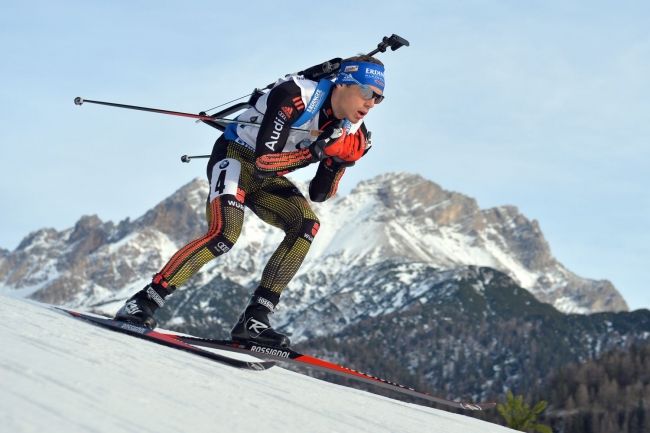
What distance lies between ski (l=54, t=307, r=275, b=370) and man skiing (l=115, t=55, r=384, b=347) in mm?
206

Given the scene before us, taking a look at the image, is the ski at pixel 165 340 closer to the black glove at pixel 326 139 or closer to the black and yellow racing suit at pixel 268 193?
the black and yellow racing suit at pixel 268 193

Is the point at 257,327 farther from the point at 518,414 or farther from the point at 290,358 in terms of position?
the point at 518,414

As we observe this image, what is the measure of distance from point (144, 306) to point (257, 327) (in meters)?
1.03

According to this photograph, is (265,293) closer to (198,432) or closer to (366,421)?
(366,421)

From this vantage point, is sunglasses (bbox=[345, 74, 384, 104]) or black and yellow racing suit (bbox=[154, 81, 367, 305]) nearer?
black and yellow racing suit (bbox=[154, 81, 367, 305])

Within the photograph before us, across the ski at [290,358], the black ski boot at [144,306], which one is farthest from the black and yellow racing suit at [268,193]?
the ski at [290,358]

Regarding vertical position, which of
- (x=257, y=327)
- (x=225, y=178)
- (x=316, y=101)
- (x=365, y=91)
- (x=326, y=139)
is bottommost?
(x=257, y=327)

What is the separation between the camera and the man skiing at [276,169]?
25.4ft

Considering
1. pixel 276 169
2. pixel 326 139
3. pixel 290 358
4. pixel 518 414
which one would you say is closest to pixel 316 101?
pixel 326 139

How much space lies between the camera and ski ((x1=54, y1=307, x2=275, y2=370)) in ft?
21.8

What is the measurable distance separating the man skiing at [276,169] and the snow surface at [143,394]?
1.26 m

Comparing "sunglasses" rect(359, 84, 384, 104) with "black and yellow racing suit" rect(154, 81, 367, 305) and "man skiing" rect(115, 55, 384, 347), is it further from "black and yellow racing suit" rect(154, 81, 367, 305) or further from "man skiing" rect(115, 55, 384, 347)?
"black and yellow racing suit" rect(154, 81, 367, 305)

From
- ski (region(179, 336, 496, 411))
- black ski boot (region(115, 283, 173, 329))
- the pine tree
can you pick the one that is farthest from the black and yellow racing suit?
the pine tree

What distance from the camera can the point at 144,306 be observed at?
7672 mm
